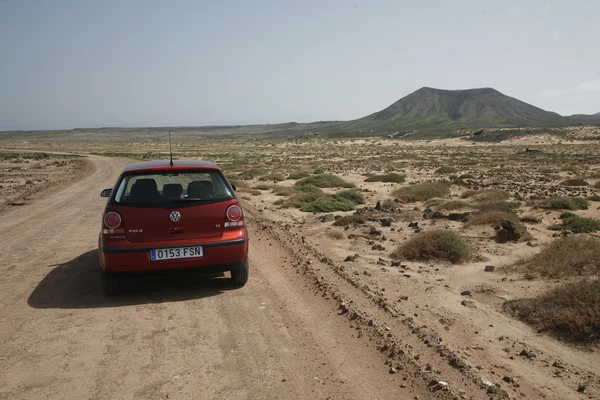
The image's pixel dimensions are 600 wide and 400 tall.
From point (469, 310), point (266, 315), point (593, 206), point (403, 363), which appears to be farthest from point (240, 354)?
point (593, 206)

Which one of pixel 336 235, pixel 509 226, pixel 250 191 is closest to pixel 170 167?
pixel 336 235

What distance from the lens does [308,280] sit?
7363mm

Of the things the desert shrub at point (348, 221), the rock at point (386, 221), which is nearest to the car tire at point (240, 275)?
the desert shrub at point (348, 221)

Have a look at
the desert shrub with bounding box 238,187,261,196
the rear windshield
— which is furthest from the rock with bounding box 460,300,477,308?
the desert shrub with bounding box 238,187,261,196

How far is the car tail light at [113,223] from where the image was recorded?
618 cm

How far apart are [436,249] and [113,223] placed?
5.69m

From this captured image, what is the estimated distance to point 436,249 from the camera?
29.3ft

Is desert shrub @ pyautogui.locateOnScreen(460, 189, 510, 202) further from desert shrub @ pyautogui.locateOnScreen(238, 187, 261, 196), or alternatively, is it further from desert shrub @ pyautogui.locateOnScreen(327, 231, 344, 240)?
desert shrub @ pyautogui.locateOnScreen(238, 187, 261, 196)

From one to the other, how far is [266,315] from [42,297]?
3.21 metres

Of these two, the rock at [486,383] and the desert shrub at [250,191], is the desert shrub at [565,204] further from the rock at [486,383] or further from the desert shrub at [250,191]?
the rock at [486,383]

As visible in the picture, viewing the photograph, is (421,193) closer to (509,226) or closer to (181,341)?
(509,226)

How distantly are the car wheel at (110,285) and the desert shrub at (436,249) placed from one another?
5.01 metres

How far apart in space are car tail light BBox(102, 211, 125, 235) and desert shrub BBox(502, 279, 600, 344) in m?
5.18

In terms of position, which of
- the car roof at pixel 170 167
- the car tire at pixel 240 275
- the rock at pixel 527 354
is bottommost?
the rock at pixel 527 354
